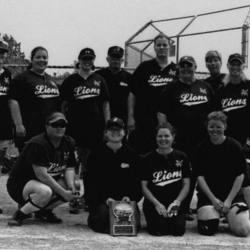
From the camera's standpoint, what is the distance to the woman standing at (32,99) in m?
5.74

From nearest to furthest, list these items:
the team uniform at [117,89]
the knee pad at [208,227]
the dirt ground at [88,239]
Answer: the dirt ground at [88,239] < the knee pad at [208,227] < the team uniform at [117,89]

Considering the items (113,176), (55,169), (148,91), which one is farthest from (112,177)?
(148,91)

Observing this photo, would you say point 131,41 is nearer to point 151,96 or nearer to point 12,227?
point 151,96

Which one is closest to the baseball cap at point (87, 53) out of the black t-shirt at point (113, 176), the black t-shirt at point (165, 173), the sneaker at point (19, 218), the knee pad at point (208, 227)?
the black t-shirt at point (113, 176)

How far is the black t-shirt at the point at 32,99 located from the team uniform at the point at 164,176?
4.26 ft

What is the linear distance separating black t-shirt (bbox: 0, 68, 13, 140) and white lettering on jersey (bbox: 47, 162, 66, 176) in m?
0.96

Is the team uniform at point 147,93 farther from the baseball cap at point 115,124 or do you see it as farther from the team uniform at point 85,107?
the baseball cap at point 115,124

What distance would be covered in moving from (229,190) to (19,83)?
259 cm

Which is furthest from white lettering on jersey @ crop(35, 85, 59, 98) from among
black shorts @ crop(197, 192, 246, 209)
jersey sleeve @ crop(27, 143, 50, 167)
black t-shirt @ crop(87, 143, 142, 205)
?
black shorts @ crop(197, 192, 246, 209)

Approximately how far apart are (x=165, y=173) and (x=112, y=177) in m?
0.55

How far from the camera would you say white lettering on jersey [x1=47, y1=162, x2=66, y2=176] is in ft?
17.6

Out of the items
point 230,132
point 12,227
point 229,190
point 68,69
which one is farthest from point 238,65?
point 68,69

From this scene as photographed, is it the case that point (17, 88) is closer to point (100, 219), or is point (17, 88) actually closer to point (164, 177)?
point (100, 219)

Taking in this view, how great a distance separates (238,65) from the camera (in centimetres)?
579
